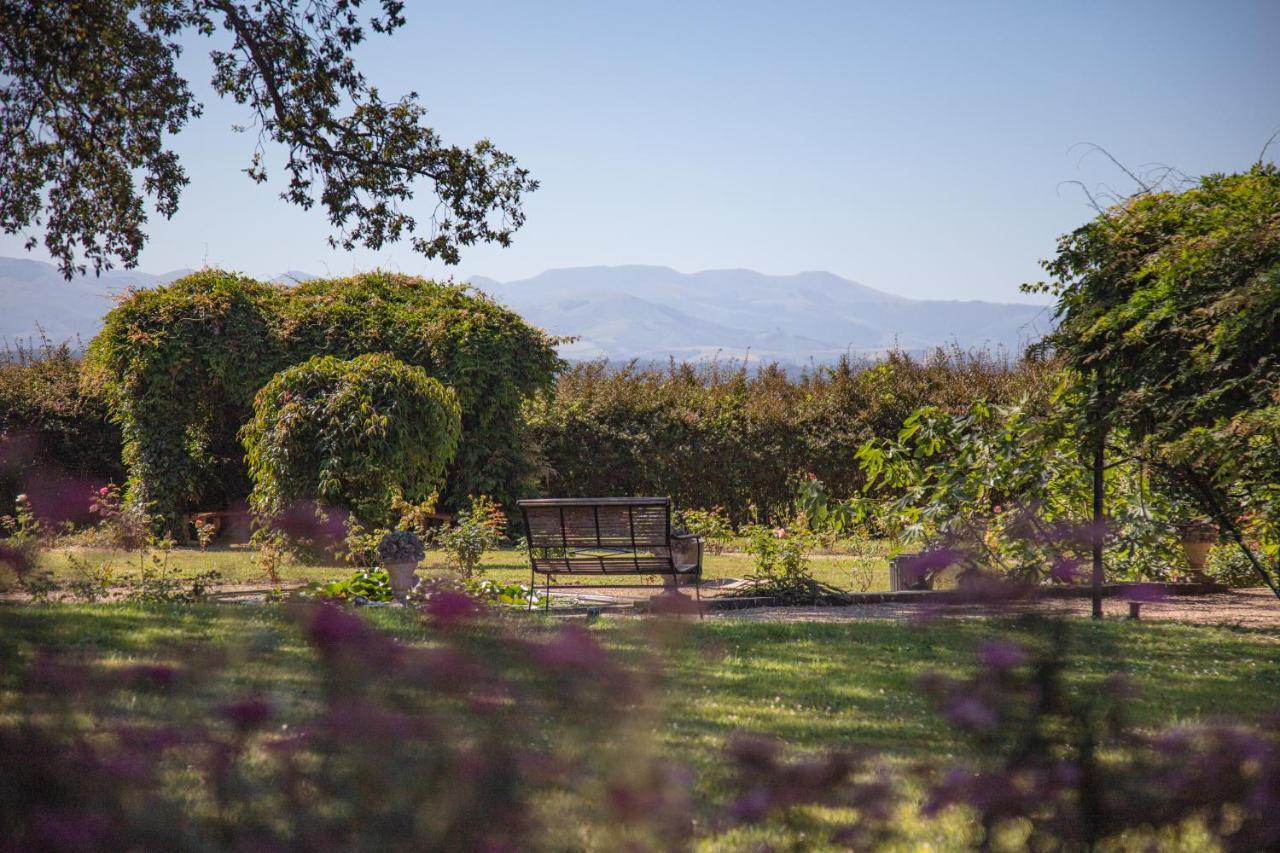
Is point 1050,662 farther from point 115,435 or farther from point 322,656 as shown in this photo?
point 115,435

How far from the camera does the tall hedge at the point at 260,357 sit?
14.1 meters

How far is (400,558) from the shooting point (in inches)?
324

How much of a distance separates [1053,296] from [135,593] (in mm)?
6687

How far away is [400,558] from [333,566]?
3.31 meters

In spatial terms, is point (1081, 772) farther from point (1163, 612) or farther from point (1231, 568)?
point (1231, 568)

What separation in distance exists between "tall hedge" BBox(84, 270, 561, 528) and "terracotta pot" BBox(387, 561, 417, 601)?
6300mm

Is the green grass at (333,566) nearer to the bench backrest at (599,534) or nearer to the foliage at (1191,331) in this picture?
the bench backrest at (599,534)

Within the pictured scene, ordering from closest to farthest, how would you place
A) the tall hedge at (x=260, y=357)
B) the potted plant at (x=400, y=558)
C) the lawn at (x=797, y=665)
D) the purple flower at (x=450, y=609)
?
the purple flower at (x=450, y=609), the lawn at (x=797, y=665), the potted plant at (x=400, y=558), the tall hedge at (x=260, y=357)

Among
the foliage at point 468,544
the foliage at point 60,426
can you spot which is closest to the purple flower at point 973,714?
the foliage at point 468,544

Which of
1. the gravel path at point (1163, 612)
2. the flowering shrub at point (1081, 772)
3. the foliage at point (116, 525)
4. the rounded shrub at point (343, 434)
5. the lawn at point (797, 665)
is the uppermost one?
the rounded shrub at point (343, 434)

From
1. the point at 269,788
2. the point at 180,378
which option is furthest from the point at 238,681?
the point at 180,378

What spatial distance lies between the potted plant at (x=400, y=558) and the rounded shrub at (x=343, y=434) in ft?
9.81

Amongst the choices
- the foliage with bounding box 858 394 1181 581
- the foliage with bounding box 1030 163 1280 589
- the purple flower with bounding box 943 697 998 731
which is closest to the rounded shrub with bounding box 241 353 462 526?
the foliage with bounding box 858 394 1181 581

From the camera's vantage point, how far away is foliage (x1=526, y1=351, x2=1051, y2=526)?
51.2 feet
